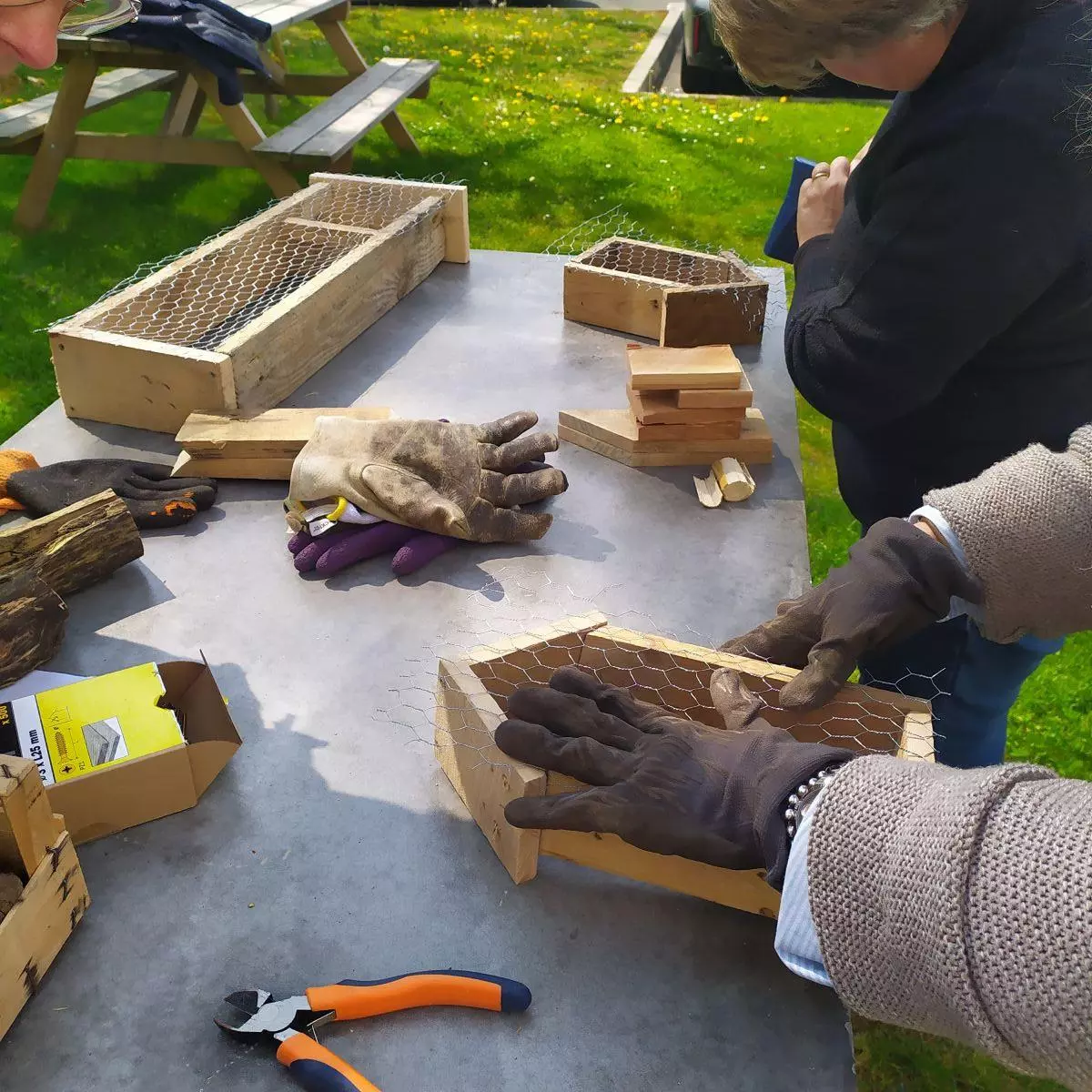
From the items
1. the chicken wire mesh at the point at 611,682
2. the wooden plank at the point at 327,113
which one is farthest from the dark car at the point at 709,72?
the chicken wire mesh at the point at 611,682

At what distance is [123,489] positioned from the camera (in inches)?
72.3

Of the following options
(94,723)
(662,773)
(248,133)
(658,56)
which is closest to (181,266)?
(94,723)

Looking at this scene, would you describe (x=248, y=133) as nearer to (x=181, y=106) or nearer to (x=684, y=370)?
(x=181, y=106)

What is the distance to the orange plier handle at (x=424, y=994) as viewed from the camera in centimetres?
101

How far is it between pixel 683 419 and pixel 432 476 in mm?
539

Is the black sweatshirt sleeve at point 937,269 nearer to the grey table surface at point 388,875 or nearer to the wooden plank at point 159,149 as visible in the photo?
the grey table surface at point 388,875

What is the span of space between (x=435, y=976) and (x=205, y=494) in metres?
1.11

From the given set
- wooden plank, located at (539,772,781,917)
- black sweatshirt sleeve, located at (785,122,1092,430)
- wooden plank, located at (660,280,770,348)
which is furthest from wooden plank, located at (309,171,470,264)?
wooden plank, located at (539,772,781,917)

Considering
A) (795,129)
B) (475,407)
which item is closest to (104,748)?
(475,407)

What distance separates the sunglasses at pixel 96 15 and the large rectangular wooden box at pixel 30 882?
40.3 inches

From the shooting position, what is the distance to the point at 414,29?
853 cm

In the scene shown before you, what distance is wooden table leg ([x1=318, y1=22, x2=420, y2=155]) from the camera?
18.6 feet

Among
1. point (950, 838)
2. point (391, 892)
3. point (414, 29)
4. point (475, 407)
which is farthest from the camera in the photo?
point (414, 29)

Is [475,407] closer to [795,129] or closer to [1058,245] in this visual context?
[1058,245]
